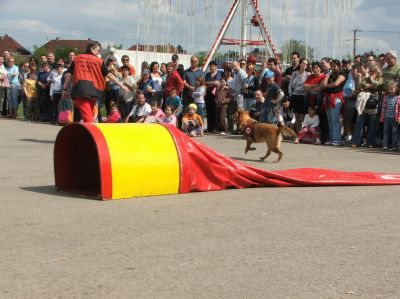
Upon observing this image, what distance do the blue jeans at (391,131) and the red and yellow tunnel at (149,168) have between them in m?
5.03

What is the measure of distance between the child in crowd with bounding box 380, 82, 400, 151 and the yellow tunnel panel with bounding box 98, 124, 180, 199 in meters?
7.43

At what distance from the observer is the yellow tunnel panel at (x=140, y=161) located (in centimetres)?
782

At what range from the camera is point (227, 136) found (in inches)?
690

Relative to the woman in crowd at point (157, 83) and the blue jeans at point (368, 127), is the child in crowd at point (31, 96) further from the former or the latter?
the blue jeans at point (368, 127)

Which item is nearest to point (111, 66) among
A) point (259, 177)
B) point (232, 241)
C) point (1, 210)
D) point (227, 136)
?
point (227, 136)

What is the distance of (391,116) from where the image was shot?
14.5 meters

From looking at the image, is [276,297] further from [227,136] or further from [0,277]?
[227,136]

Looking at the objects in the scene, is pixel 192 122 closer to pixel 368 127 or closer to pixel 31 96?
pixel 368 127

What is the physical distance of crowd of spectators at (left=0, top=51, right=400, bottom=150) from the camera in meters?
15.1

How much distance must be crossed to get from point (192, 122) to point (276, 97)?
2.22 meters

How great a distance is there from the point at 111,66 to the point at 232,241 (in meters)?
12.1

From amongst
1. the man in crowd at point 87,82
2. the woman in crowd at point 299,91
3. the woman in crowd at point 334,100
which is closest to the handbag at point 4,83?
the man in crowd at point 87,82

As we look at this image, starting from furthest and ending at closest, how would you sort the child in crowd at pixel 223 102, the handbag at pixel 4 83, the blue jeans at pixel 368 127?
the handbag at pixel 4 83 < the child in crowd at pixel 223 102 < the blue jeans at pixel 368 127

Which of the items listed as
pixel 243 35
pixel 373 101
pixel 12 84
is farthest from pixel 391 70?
pixel 243 35
